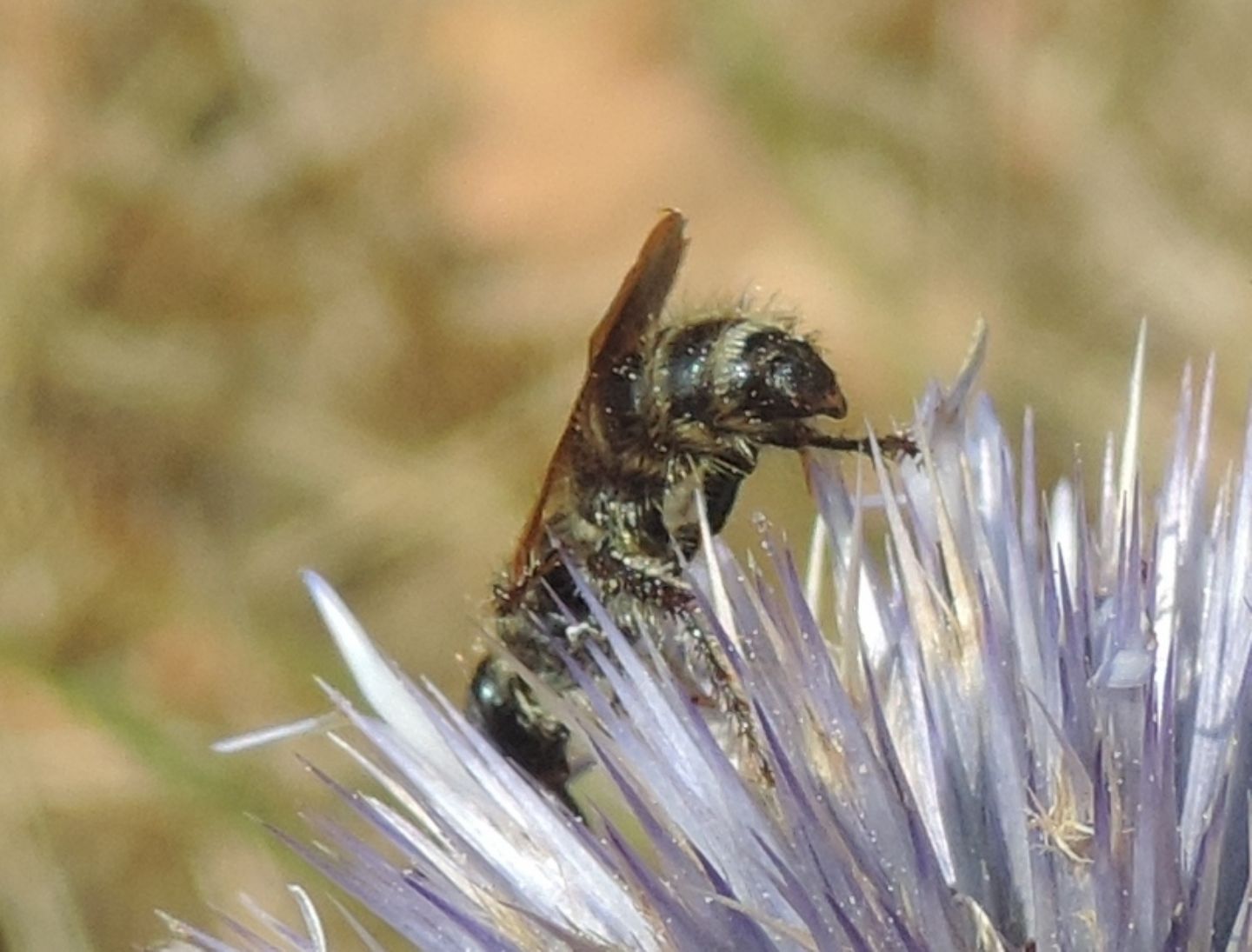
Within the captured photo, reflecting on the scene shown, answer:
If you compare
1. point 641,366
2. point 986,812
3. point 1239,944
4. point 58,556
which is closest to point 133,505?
point 58,556

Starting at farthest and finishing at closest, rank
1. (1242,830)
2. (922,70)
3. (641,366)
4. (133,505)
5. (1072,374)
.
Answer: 1. (922,70)
2. (133,505)
3. (1072,374)
4. (641,366)
5. (1242,830)

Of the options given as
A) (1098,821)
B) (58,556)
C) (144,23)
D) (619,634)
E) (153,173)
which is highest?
(144,23)

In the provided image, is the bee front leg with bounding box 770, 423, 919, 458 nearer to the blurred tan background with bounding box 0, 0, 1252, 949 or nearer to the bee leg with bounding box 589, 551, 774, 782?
the bee leg with bounding box 589, 551, 774, 782

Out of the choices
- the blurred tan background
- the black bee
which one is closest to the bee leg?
the black bee

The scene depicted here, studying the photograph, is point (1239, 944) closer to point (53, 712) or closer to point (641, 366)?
point (641, 366)

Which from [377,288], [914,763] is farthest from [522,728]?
[377,288]

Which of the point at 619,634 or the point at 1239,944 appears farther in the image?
the point at 619,634
